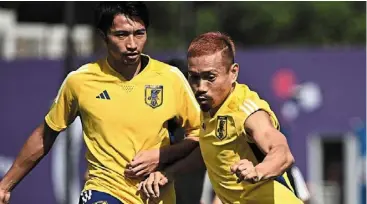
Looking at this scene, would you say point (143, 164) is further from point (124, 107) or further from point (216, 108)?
point (216, 108)

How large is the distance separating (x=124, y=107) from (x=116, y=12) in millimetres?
565

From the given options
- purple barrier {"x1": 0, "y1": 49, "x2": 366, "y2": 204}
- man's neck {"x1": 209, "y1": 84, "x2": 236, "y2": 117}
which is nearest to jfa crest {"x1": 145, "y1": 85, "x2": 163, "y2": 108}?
man's neck {"x1": 209, "y1": 84, "x2": 236, "y2": 117}

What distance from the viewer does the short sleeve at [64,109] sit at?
267 inches

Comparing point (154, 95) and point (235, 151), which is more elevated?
point (154, 95)

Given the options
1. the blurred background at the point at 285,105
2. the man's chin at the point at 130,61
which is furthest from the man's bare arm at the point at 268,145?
the blurred background at the point at 285,105

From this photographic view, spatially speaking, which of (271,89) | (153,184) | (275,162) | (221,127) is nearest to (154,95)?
(153,184)

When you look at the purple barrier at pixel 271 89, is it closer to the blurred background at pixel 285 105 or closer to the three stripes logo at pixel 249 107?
the blurred background at pixel 285 105

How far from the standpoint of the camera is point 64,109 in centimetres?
683

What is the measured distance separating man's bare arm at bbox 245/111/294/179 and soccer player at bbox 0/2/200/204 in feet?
2.91

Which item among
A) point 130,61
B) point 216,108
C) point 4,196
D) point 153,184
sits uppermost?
point 130,61

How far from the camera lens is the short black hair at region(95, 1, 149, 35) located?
6637mm

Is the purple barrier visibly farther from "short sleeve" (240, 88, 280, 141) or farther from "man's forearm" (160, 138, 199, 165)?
"short sleeve" (240, 88, 280, 141)

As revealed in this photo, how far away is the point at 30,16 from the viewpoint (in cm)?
2006

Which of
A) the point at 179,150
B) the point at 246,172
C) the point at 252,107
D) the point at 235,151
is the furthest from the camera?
the point at 179,150
